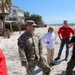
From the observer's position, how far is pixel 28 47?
602cm

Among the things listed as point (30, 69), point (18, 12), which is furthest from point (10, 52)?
point (18, 12)

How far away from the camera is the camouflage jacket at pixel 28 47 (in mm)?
5920

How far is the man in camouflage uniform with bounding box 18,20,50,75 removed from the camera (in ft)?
19.5

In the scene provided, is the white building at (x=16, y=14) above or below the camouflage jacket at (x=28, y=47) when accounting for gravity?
below

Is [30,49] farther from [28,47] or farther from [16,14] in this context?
[16,14]

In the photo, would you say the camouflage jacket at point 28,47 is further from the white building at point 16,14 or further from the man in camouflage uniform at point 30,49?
the white building at point 16,14

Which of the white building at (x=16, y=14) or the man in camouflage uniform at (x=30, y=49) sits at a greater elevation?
the man in camouflage uniform at (x=30, y=49)

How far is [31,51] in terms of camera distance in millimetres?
6051

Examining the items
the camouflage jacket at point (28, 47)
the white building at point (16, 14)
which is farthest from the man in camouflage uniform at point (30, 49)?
the white building at point (16, 14)

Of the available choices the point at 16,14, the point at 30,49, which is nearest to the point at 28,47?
the point at 30,49

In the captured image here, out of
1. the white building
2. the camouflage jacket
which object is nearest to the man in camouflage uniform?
the camouflage jacket

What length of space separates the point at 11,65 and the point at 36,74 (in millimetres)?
1735

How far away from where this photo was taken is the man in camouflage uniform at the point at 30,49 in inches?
234

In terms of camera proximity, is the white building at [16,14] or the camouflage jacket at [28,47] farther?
the white building at [16,14]
